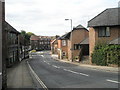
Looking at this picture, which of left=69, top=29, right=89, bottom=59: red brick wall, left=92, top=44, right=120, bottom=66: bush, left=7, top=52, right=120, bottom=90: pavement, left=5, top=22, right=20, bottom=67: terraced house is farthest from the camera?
left=69, top=29, right=89, bottom=59: red brick wall

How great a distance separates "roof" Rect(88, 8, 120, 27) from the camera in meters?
30.5

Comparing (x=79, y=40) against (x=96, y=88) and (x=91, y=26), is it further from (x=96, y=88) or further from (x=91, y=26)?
(x=96, y=88)

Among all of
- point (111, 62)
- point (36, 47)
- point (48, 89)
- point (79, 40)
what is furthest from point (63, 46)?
point (36, 47)

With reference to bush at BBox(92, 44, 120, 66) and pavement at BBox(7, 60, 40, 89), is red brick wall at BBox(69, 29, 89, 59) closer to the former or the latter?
bush at BBox(92, 44, 120, 66)

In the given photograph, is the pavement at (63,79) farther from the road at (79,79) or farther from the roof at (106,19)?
the roof at (106,19)

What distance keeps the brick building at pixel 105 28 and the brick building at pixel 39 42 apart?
12367 cm

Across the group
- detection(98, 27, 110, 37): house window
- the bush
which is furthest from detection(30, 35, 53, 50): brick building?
the bush

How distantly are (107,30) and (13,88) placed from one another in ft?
69.3

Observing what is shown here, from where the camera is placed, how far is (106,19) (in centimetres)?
3164

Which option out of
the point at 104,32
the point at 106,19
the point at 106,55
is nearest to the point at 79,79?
the point at 106,55

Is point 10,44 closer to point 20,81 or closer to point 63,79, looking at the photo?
point 20,81

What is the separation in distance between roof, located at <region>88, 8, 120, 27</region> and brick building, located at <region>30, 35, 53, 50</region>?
123 m

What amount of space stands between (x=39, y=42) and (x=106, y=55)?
133 meters

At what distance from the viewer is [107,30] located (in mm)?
31109
